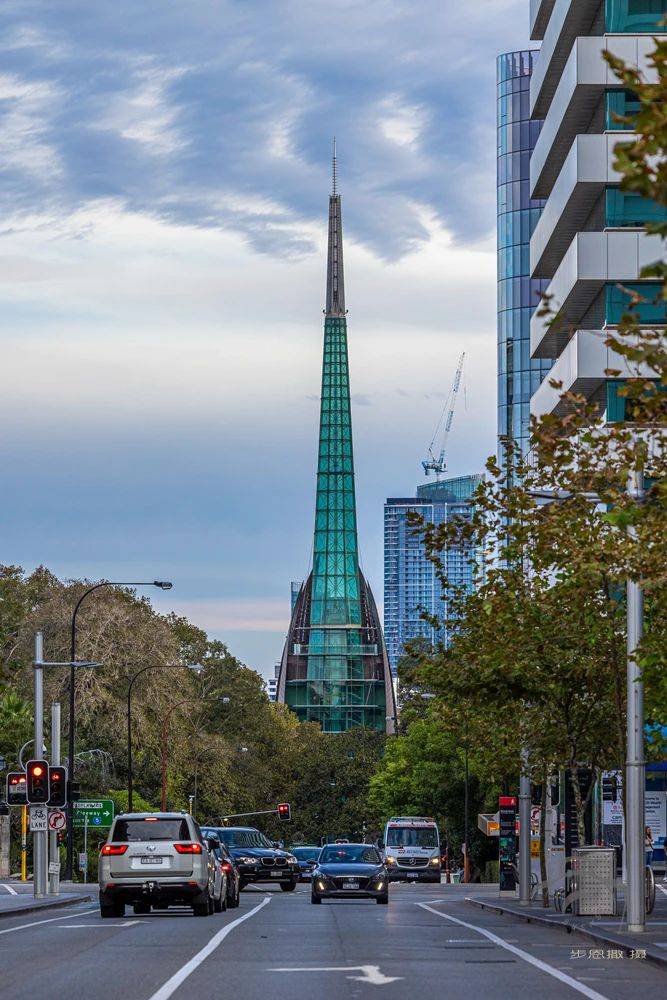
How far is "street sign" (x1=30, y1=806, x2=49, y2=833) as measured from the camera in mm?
42281

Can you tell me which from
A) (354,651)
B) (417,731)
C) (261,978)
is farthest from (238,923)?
(354,651)

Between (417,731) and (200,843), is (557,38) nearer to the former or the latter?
(200,843)

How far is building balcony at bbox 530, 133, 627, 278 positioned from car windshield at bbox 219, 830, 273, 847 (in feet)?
71.2

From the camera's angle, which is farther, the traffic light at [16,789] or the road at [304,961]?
the traffic light at [16,789]

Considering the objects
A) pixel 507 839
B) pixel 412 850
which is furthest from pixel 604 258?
pixel 412 850

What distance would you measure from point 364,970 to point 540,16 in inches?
2099

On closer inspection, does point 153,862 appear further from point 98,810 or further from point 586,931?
point 98,810

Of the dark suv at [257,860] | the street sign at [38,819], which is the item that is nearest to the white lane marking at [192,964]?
the street sign at [38,819]

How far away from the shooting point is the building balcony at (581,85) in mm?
55594

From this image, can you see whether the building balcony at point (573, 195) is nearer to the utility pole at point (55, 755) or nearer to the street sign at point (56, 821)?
the utility pole at point (55, 755)

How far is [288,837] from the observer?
447 ft

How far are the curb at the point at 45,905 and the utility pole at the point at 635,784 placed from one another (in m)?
13.0

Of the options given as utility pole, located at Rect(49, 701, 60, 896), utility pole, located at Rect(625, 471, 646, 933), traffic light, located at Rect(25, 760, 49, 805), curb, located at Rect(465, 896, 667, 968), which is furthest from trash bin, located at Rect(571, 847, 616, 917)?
utility pole, located at Rect(49, 701, 60, 896)

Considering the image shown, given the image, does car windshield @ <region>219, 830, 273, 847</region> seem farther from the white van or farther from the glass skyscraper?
the glass skyscraper
